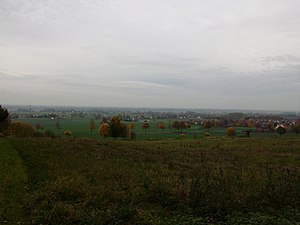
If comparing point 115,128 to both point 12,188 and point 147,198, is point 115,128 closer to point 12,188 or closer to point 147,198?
point 12,188

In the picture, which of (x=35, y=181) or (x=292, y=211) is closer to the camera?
(x=292, y=211)

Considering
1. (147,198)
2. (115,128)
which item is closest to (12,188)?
(147,198)

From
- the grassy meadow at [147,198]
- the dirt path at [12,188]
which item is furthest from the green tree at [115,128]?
the grassy meadow at [147,198]

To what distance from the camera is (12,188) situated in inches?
450

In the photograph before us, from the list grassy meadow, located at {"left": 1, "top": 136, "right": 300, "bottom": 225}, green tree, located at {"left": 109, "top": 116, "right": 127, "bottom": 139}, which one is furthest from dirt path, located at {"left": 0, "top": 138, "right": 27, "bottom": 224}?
green tree, located at {"left": 109, "top": 116, "right": 127, "bottom": 139}

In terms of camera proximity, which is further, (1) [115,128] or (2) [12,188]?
(1) [115,128]

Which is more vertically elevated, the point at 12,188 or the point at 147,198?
the point at 12,188

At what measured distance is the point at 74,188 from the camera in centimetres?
1136

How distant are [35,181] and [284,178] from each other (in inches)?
400

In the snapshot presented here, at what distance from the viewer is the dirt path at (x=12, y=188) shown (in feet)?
29.3

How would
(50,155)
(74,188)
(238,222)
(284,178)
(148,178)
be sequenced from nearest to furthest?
(238,222) → (74,188) → (284,178) → (148,178) → (50,155)

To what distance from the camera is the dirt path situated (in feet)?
29.3

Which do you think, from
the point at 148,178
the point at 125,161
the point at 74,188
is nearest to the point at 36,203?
the point at 74,188

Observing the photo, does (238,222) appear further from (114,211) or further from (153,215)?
(114,211)
